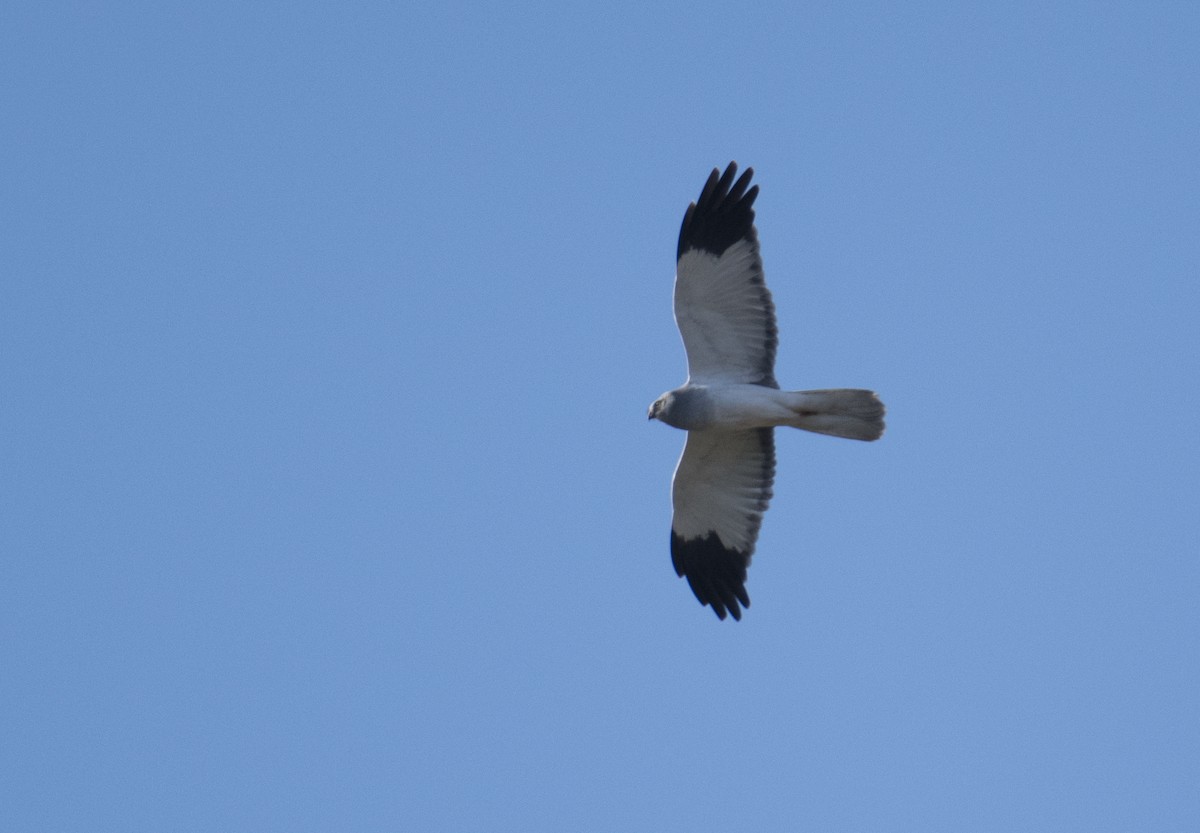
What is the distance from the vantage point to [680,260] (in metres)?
11.5

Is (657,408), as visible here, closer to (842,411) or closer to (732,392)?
(732,392)

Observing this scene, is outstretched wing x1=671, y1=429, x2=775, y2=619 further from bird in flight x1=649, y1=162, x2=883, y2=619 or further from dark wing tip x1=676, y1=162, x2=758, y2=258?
dark wing tip x1=676, y1=162, x2=758, y2=258

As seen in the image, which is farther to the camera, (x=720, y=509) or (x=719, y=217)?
(x=720, y=509)

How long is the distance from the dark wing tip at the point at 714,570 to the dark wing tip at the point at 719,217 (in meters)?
2.43

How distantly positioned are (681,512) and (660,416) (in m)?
1.00

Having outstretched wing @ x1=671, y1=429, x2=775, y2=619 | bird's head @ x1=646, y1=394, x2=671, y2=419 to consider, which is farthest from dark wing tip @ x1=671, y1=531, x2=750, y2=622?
bird's head @ x1=646, y1=394, x2=671, y2=419

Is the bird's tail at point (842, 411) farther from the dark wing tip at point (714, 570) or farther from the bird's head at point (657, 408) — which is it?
the dark wing tip at point (714, 570)

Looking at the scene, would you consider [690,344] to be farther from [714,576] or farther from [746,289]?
[714,576]

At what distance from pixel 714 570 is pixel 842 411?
75.8 inches

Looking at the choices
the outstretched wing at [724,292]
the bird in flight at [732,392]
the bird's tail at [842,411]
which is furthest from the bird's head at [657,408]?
the bird's tail at [842,411]

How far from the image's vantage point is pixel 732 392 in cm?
1152

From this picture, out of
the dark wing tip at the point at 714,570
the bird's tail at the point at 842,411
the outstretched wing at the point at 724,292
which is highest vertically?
the outstretched wing at the point at 724,292

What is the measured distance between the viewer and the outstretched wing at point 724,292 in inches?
452

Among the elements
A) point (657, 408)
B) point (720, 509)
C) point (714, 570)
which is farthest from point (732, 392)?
point (714, 570)
